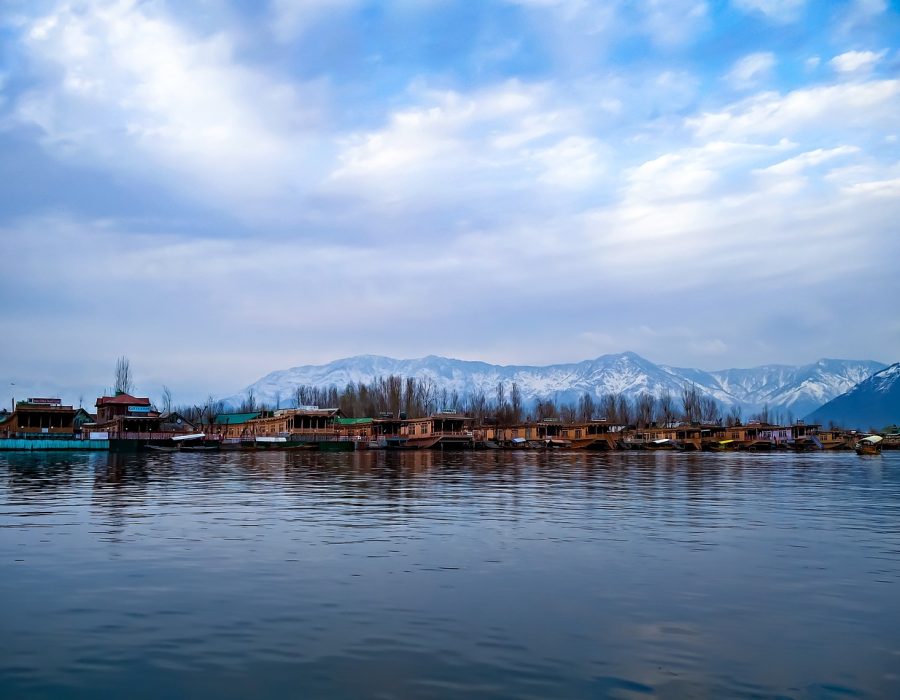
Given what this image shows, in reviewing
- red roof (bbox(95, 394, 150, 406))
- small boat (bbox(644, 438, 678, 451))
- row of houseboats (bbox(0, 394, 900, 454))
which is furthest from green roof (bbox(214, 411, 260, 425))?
small boat (bbox(644, 438, 678, 451))

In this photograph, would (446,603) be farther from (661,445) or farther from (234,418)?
(234,418)

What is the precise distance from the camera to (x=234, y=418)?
154 m

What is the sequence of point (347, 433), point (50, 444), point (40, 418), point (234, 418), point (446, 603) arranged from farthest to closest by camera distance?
point (234, 418), point (347, 433), point (40, 418), point (50, 444), point (446, 603)

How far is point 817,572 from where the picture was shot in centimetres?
1680

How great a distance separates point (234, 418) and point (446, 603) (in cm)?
14751

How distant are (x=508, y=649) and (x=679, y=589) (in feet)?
17.5

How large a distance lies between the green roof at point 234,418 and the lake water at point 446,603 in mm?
121793

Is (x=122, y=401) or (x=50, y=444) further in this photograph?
(x=122, y=401)

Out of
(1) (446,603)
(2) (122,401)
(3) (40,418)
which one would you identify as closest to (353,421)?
(2) (122,401)

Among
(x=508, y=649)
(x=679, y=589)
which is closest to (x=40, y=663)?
(x=508, y=649)

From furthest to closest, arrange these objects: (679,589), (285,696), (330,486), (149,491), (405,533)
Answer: (330,486), (149,491), (405,533), (679,589), (285,696)

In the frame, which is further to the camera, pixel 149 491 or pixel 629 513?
pixel 149 491

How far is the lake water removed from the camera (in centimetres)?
976

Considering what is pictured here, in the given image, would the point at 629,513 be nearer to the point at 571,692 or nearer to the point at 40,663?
the point at 571,692
